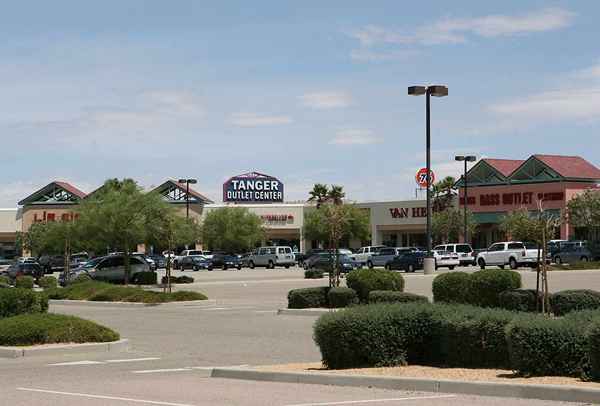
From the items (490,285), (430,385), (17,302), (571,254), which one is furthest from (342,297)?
(571,254)

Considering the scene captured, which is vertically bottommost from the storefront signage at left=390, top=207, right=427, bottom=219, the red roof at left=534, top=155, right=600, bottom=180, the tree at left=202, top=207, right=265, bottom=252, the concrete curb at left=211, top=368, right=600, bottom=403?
the concrete curb at left=211, top=368, right=600, bottom=403

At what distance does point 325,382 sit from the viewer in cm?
1359

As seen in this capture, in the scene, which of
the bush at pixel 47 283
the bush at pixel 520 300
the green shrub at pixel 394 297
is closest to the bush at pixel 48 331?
the green shrub at pixel 394 297

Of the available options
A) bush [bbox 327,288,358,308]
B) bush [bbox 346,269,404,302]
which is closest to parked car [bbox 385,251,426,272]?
bush [bbox 346,269,404,302]

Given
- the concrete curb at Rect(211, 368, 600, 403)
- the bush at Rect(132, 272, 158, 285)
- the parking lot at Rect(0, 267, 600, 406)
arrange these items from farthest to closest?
the bush at Rect(132, 272, 158, 285) → the parking lot at Rect(0, 267, 600, 406) → the concrete curb at Rect(211, 368, 600, 403)

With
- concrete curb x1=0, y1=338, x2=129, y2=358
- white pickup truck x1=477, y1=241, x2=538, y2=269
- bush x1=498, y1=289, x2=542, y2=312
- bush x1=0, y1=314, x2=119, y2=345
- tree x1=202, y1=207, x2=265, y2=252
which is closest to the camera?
concrete curb x1=0, y1=338, x2=129, y2=358

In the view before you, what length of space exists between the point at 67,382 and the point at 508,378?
6.37m

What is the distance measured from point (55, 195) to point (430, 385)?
9971 cm

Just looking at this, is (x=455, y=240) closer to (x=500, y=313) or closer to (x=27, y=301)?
(x=27, y=301)

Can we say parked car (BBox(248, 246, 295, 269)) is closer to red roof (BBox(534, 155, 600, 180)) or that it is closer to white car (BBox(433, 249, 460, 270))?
white car (BBox(433, 249, 460, 270))

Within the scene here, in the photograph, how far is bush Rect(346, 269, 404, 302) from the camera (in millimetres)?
29203

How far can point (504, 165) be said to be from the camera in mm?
91562

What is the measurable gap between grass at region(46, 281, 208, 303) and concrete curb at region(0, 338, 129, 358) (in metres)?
16.3

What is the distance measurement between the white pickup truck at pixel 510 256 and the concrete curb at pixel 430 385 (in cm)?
5021
